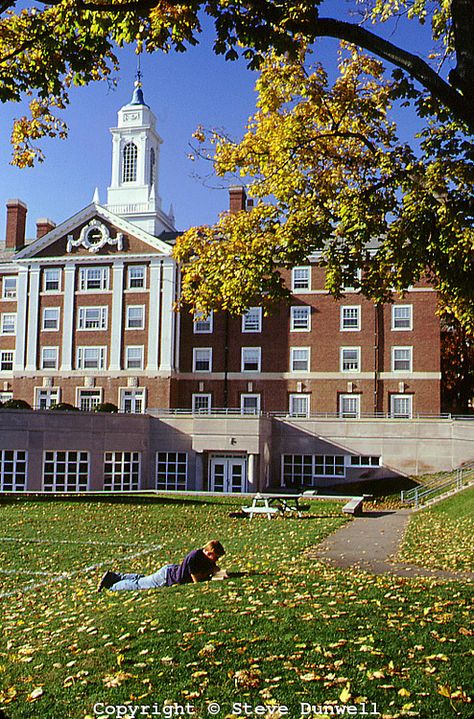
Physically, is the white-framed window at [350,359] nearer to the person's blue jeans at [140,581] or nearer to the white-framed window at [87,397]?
the white-framed window at [87,397]

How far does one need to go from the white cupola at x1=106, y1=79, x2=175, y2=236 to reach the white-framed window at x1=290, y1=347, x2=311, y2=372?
20.5 m

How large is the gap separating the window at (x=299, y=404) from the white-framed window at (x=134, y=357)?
1050 cm

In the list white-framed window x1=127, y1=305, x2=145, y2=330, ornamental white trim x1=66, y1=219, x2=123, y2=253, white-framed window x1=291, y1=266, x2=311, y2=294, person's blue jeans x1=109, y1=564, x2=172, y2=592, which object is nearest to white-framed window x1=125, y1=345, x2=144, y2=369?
white-framed window x1=127, y1=305, x2=145, y2=330

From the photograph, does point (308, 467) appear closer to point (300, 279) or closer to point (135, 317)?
point (300, 279)

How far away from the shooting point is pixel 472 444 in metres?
41.7

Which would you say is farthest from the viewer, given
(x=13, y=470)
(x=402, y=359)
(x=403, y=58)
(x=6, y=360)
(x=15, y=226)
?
(x=15, y=226)

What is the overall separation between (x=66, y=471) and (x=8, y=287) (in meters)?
20.0

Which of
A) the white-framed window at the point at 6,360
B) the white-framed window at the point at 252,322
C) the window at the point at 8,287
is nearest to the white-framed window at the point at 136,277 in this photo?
the white-framed window at the point at 252,322

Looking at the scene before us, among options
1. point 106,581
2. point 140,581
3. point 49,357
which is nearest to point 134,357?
point 49,357

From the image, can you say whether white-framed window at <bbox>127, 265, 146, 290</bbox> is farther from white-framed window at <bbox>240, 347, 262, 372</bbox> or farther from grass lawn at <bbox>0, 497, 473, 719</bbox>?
grass lawn at <bbox>0, 497, 473, 719</bbox>

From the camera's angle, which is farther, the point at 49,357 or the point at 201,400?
the point at 49,357

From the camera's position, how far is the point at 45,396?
2010 inches

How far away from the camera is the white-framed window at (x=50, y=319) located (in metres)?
51.5

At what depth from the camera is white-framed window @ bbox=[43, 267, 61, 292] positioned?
5162 centimetres
